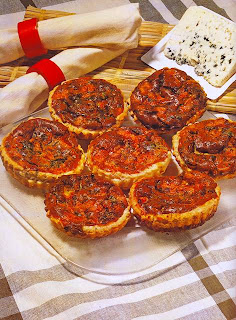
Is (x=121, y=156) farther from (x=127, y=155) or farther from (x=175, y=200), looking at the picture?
(x=175, y=200)

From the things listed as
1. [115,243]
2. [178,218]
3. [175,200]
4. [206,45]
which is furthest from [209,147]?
[206,45]

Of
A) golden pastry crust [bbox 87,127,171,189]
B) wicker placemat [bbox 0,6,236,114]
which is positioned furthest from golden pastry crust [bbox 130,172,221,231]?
wicker placemat [bbox 0,6,236,114]

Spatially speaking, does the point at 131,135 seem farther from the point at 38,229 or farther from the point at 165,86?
the point at 38,229

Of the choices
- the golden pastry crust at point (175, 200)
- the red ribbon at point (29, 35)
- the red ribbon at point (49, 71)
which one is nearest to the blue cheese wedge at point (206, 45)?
the red ribbon at point (49, 71)

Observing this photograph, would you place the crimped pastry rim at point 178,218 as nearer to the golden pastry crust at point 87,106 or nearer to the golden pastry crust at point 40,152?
the golden pastry crust at point 40,152

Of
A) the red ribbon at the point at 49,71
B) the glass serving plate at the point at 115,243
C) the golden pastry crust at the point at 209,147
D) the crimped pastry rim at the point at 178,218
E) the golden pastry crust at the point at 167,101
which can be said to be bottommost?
the glass serving plate at the point at 115,243

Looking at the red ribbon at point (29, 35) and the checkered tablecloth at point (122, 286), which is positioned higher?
the red ribbon at point (29, 35)
